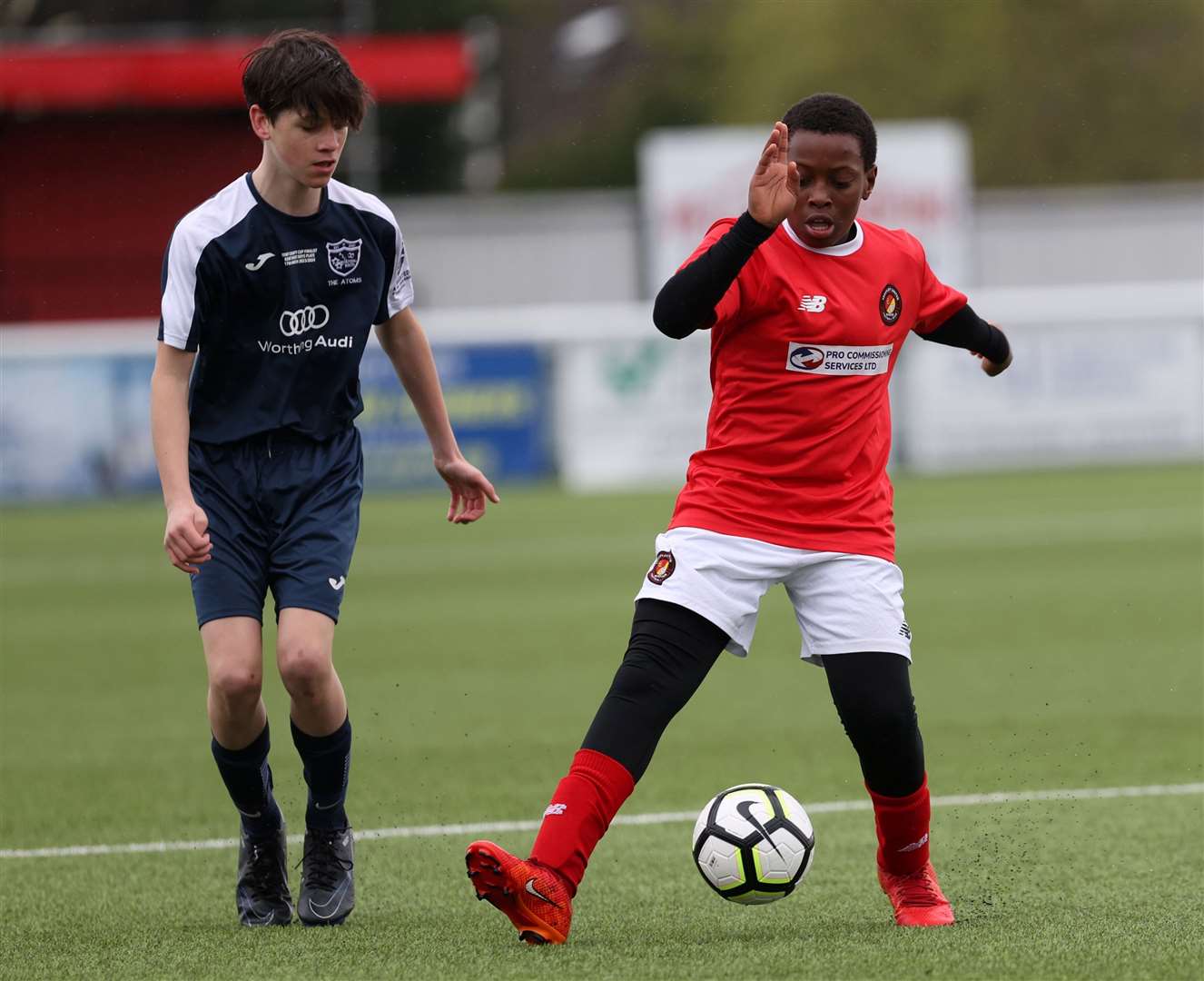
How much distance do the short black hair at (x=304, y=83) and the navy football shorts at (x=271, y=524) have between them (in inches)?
30.2

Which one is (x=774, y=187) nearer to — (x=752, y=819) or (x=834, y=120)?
(x=834, y=120)

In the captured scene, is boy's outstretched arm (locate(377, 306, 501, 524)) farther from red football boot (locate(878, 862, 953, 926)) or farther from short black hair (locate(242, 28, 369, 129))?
red football boot (locate(878, 862, 953, 926))

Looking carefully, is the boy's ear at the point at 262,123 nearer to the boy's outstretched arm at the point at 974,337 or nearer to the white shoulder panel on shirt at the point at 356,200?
the white shoulder panel on shirt at the point at 356,200

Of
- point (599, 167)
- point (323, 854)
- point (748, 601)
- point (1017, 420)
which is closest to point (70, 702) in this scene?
point (323, 854)

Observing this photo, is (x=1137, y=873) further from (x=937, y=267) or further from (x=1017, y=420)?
(x=937, y=267)

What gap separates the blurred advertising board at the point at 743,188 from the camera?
31312 millimetres

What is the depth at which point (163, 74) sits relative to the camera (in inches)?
1124

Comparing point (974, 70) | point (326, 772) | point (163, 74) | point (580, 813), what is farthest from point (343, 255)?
point (974, 70)

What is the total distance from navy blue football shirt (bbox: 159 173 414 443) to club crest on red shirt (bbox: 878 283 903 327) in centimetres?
120

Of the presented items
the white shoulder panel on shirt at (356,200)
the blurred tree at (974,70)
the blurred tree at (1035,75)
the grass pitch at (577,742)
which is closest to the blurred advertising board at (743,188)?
the blurred tree at (974,70)

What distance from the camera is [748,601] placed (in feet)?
14.4

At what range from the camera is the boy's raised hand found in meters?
4.09

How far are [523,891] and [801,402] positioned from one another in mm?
1241

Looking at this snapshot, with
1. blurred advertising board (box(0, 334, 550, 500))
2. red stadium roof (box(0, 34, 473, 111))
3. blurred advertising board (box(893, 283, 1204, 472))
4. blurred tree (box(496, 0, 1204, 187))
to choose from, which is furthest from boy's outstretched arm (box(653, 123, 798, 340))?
Answer: blurred tree (box(496, 0, 1204, 187))
